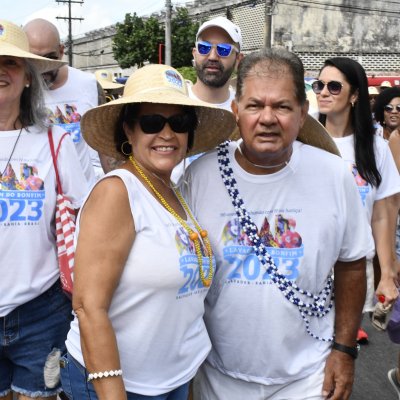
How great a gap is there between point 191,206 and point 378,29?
121 ft

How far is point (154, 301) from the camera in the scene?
1735 millimetres

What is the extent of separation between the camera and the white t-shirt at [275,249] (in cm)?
199

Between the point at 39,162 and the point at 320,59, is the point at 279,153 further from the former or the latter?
the point at 320,59

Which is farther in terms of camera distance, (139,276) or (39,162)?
(39,162)

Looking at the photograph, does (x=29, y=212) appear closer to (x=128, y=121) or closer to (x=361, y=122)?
(x=128, y=121)

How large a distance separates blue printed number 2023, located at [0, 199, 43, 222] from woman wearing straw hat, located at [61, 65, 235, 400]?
398 mm

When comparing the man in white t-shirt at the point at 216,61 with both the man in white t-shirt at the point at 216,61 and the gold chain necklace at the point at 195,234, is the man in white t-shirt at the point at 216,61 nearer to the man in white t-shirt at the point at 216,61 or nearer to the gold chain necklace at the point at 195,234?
the man in white t-shirt at the point at 216,61

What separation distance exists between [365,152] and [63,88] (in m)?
2.01

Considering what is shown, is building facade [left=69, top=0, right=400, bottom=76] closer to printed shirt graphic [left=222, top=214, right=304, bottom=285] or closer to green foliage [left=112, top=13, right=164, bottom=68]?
green foliage [left=112, top=13, right=164, bottom=68]

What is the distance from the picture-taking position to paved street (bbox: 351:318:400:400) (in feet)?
12.1

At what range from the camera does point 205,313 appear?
2129mm

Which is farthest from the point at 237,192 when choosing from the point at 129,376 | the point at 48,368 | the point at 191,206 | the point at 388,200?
the point at 388,200

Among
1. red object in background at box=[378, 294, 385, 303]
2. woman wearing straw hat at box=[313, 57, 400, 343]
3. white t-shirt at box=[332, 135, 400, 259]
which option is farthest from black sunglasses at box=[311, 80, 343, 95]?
red object in background at box=[378, 294, 385, 303]

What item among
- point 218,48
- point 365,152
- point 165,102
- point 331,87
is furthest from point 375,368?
point 165,102
